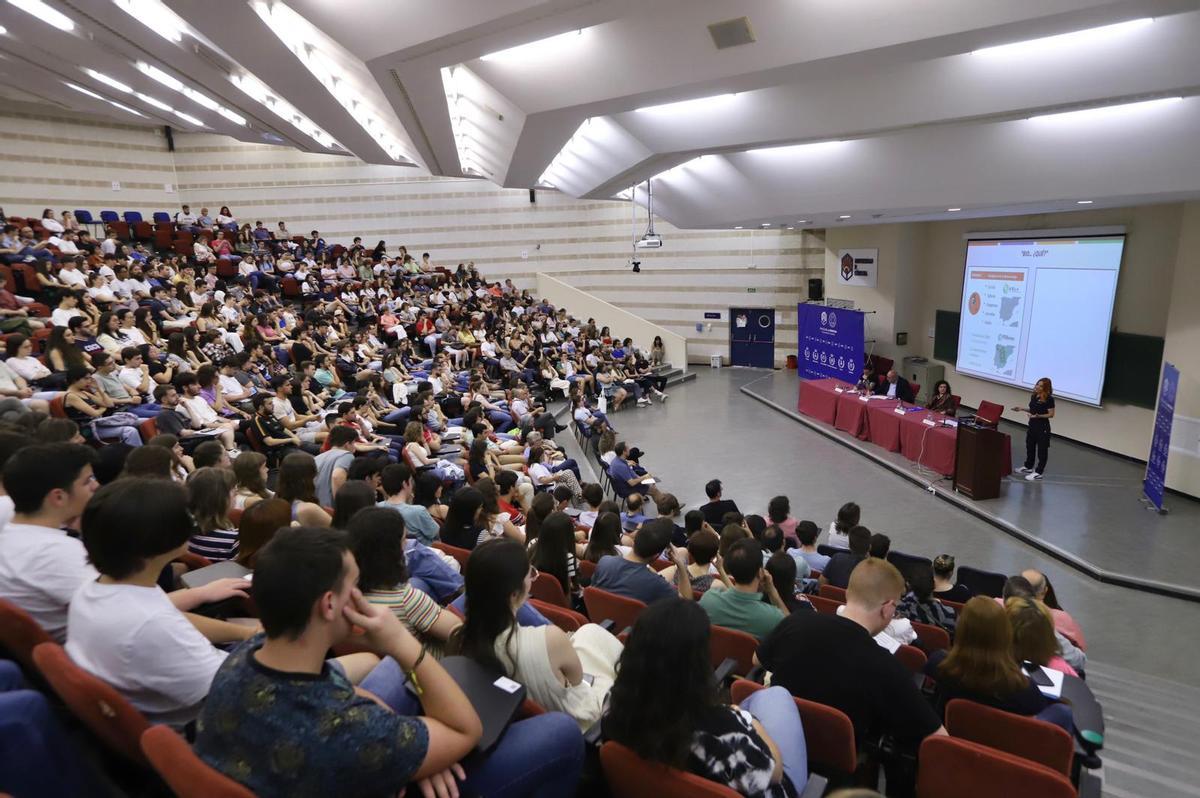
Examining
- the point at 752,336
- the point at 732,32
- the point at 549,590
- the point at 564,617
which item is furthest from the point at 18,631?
the point at 752,336

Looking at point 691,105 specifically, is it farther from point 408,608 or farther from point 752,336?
point 752,336

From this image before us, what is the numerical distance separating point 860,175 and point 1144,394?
4856 millimetres

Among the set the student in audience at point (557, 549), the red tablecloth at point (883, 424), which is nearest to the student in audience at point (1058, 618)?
the student in audience at point (557, 549)

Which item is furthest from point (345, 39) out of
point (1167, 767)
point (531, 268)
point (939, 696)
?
point (531, 268)

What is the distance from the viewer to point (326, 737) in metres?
1.30

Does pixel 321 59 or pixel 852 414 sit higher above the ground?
pixel 321 59

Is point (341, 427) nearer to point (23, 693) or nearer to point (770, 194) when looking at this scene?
point (23, 693)

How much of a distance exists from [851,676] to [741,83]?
4.43m

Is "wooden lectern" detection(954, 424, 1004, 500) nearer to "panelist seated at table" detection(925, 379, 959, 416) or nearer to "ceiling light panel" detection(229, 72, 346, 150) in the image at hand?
"panelist seated at table" detection(925, 379, 959, 416)

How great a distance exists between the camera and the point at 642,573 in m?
3.43

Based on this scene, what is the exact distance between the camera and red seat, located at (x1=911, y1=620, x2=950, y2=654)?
3.53 metres

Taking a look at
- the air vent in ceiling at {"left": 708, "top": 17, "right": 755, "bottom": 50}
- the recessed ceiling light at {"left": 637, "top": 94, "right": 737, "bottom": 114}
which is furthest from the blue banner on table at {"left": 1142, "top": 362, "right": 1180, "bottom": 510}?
the air vent in ceiling at {"left": 708, "top": 17, "right": 755, "bottom": 50}

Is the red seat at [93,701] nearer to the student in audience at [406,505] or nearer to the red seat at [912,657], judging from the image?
the student in audience at [406,505]

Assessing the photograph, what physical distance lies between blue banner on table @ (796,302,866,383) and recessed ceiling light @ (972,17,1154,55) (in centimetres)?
770
